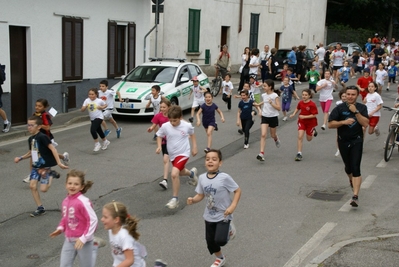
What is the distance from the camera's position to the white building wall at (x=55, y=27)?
15852 millimetres

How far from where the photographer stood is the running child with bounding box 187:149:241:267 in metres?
6.59

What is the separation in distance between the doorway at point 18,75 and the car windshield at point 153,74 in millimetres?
3199

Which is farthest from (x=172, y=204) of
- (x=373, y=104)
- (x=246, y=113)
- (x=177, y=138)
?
(x=373, y=104)

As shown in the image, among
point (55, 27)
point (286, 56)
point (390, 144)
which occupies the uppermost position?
point (55, 27)

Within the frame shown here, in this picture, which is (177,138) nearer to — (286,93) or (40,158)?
(40,158)

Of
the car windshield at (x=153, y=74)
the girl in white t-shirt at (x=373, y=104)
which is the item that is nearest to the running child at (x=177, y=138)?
the girl in white t-shirt at (x=373, y=104)

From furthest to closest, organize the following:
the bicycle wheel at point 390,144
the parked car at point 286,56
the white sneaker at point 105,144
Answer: the parked car at point 286,56 < the white sneaker at point 105,144 < the bicycle wheel at point 390,144

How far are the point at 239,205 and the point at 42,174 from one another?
298cm

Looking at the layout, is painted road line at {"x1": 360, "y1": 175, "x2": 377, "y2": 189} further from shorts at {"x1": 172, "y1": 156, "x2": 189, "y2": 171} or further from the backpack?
the backpack

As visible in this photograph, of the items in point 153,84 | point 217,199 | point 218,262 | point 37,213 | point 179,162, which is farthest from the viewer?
point 153,84

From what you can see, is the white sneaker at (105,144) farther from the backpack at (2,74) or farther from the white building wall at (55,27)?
the white building wall at (55,27)

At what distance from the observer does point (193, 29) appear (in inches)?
1112

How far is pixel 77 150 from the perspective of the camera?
43.2ft

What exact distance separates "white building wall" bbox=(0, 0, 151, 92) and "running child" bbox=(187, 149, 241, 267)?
10407mm
